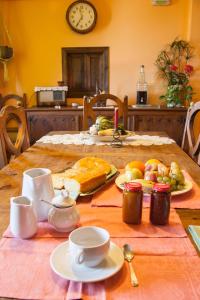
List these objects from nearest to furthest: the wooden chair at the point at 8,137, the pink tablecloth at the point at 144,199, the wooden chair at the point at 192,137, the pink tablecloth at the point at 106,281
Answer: the pink tablecloth at the point at 106,281
the pink tablecloth at the point at 144,199
the wooden chair at the point at 8,137
the wooden chair at the point at 192,137

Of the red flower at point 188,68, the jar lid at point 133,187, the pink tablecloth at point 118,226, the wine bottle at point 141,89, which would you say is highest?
the red flower at point 188,68

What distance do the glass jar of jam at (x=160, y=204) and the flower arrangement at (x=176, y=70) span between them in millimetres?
2754

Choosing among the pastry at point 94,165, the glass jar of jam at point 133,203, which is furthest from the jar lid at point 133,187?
the pastry at point 94,165

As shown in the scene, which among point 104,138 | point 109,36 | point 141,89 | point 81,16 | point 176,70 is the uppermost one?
point 81,16

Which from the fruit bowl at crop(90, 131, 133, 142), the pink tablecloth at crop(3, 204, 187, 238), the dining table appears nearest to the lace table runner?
the fruit bowl at crop(90, 131, 133, 142)

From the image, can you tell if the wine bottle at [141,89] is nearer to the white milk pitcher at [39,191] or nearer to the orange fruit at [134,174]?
the orange fruit at [134,174]

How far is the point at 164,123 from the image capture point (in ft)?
11.1

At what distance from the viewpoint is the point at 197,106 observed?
1.84 meters

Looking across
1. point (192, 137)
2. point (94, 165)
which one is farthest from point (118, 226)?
point (192, 137)

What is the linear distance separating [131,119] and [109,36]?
1103 mm

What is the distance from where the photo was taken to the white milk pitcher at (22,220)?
73 centimetres

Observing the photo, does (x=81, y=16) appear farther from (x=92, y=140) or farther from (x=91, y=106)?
(x=92, y=140)

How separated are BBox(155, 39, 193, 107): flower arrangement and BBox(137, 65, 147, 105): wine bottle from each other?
8.3 inches

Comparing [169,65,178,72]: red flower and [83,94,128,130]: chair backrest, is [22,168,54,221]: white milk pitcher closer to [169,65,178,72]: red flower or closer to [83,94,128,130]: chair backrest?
[83,94,128,130]: chair backrest
